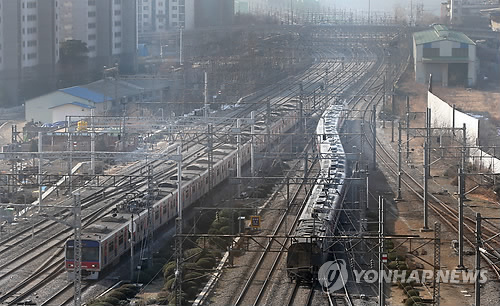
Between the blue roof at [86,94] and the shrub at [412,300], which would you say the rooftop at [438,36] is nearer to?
the blue roof at [86,94]

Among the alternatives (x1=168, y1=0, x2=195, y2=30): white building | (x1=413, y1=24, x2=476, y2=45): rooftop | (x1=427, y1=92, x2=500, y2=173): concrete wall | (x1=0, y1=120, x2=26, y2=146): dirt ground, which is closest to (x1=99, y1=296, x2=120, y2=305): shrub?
(x1=427, y1=92, x2=500, y2=173): concrete wall

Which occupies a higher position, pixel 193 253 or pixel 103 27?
pixel 103 27

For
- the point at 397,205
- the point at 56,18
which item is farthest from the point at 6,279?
the point at 56,18

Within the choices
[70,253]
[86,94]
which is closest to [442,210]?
[70,253]

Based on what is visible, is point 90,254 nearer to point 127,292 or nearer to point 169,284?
point 127,292

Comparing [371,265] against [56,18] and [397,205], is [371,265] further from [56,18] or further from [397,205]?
[56,18]
